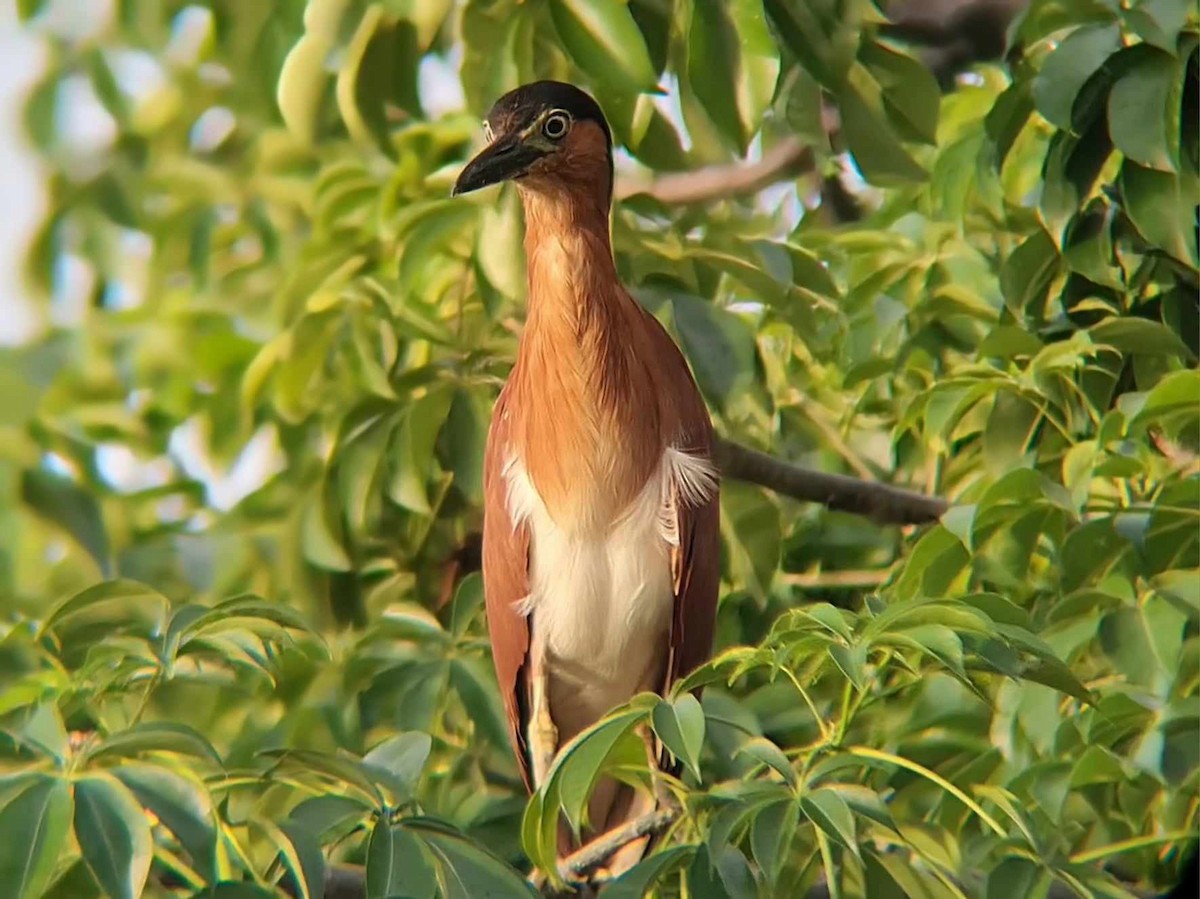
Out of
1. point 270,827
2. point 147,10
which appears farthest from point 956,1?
point 270,827

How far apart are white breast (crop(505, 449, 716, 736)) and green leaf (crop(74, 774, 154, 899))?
3.25ft

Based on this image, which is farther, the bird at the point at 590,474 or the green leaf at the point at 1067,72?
the bird at the point at 590,474

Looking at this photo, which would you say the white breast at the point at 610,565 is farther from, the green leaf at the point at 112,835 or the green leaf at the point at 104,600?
the green leaf at the point at 112,835

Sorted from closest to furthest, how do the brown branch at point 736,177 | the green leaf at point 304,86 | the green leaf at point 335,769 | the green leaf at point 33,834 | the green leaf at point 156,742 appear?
the green leaf at point 33,834 < the green leaf at point 156,742 < the green leaf at point 335,769 < the green leaf at point 304,86 < the brown branch at point 736,177

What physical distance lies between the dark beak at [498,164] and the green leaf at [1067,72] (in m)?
0.63

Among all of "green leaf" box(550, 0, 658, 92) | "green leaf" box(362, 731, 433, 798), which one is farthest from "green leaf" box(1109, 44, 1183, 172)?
"green leaf" box(362, 731, 433, 798)

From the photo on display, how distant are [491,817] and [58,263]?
4.33 feet

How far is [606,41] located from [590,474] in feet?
2.18

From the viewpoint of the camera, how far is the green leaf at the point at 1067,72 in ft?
6.16

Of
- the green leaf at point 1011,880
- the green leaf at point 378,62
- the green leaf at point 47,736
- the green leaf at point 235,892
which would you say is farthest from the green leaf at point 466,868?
the green leaf at point 378,62

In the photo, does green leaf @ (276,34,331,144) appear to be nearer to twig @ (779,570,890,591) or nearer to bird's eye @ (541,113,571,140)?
bird's eye @ (541,113,571,140)

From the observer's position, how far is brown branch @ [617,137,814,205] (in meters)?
2.99

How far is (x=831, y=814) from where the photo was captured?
129cm

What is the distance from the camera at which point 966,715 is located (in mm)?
2021
